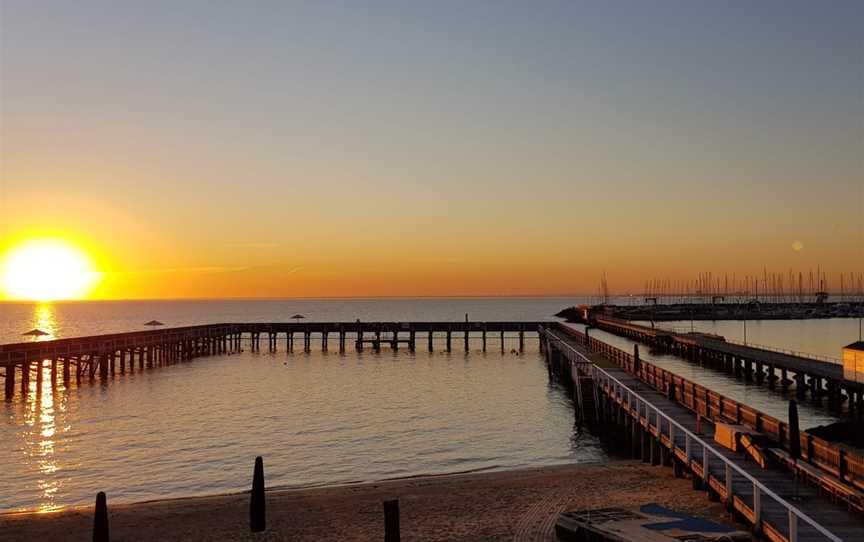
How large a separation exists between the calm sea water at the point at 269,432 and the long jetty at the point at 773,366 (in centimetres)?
1388

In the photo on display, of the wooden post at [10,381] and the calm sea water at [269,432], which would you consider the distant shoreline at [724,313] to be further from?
the wooden post at [10,381]

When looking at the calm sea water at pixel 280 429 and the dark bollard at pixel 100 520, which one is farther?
the calm sea water at pixel 280 429

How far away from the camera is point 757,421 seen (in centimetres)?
1991

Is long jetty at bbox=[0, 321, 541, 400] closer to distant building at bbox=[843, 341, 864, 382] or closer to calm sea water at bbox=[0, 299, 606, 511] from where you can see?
calm sea water at bbox=[0, 299, 606, 511]

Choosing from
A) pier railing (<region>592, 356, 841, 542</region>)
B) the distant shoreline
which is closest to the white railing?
pier railing (<region>592, 356, 841, 542</region>)

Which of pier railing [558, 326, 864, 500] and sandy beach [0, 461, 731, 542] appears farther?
sandy beach [0, 461, 731, 542]

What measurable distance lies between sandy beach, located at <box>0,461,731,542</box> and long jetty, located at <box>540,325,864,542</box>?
941mm

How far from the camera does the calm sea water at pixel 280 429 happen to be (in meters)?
25.3

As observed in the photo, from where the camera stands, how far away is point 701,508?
16688mm

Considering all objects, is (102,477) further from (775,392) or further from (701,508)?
(775,392)

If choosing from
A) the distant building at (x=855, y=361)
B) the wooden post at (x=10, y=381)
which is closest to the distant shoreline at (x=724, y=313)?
the wooden post at (x=10, y=381)

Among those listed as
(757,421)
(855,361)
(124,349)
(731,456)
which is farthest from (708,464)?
(124,349)

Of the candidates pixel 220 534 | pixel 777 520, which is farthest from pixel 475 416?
pixel 777 520

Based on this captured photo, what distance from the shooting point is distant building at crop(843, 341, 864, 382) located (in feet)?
92.0
